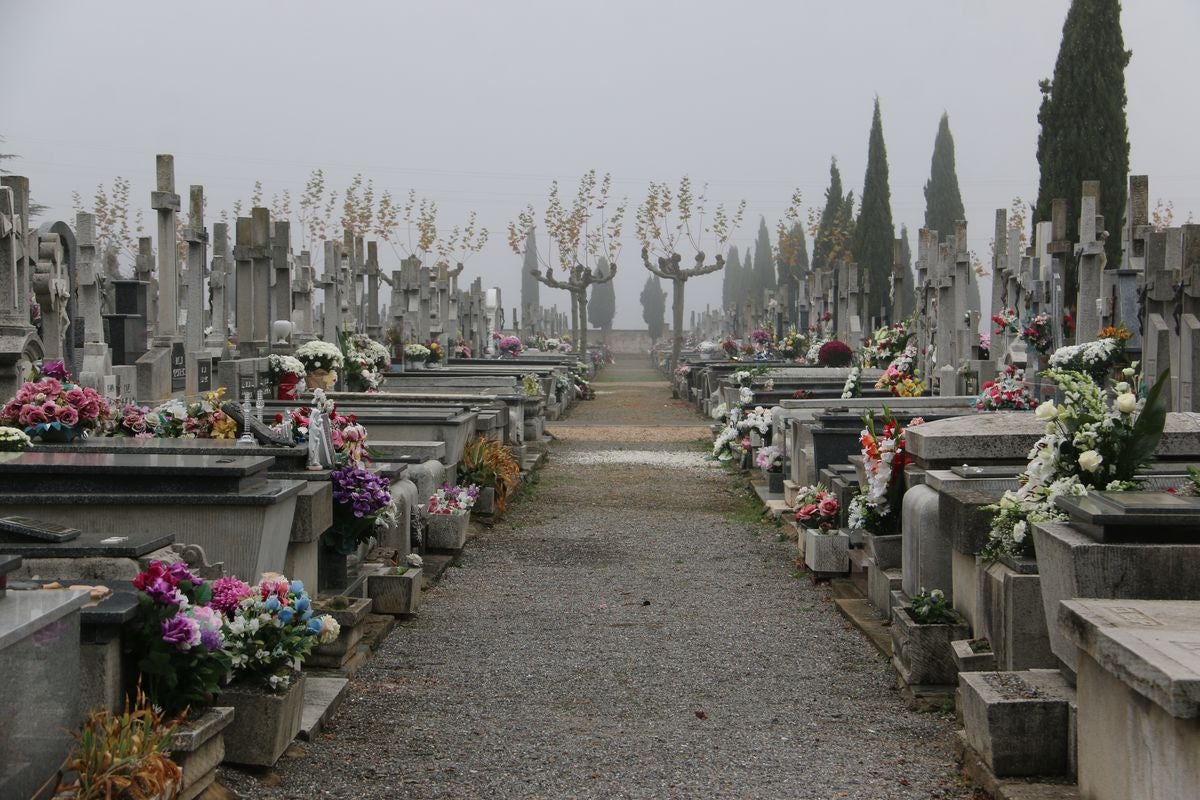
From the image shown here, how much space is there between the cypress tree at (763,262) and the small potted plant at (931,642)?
83.3 m

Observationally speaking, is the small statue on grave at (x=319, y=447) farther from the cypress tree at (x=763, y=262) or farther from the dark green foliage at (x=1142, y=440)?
the cypress tree at (x=763, y=262)

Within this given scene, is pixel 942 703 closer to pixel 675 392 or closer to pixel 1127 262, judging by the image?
pixel 1127 262

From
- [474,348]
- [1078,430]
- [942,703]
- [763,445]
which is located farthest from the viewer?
[474,348]

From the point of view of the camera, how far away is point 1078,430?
520cm

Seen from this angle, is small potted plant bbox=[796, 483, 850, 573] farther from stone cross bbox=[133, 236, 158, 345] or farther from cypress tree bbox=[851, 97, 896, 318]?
cypress tree bbox=[851, 97, 896, 318]

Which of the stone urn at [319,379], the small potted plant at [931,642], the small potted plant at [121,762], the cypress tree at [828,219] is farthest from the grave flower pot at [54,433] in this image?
the cypress tree at [828,219]

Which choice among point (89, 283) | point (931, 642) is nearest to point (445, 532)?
point (931, 642)

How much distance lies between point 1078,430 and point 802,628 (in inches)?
108

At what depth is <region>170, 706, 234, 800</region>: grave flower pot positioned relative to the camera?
401 centimetres

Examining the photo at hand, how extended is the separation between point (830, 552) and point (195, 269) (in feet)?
32.9

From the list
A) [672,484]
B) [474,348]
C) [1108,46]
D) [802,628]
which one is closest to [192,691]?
[802,628]

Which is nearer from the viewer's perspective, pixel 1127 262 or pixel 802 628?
pixel 802 628

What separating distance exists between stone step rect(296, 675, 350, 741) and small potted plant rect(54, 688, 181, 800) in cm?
125

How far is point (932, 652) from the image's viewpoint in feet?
19.4
